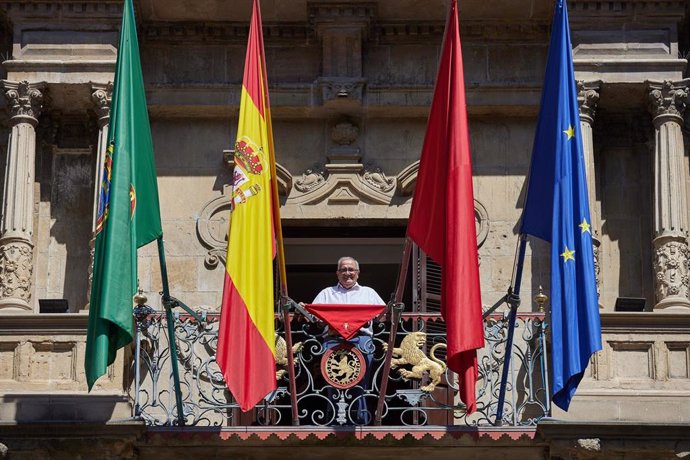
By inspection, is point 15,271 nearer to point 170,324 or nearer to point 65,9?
point 170,324

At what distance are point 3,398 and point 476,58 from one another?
5.92 metres

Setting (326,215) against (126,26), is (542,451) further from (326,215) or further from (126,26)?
(126,26)

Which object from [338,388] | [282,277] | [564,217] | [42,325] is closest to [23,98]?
[42,325]

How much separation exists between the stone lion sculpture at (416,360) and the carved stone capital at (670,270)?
90.7 inches

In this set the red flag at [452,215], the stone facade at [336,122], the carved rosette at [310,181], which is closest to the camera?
the red flag at [452,215]

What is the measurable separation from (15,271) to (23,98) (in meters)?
1.78

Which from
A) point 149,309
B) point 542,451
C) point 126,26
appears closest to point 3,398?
point 149,309

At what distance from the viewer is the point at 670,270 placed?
69.5 ft

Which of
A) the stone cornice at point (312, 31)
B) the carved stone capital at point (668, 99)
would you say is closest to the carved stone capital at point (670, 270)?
the carved stone capital at point (668, 99)

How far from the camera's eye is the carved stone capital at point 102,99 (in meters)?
21.9

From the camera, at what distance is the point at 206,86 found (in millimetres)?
22391

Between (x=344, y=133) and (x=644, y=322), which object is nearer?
(x=644, y=322)

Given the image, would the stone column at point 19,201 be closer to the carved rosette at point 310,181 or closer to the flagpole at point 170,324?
the flagpole at point 170,324

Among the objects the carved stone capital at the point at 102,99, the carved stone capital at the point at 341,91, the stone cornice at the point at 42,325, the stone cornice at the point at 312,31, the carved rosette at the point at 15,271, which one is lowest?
the stone cornice at the point at 42,325
